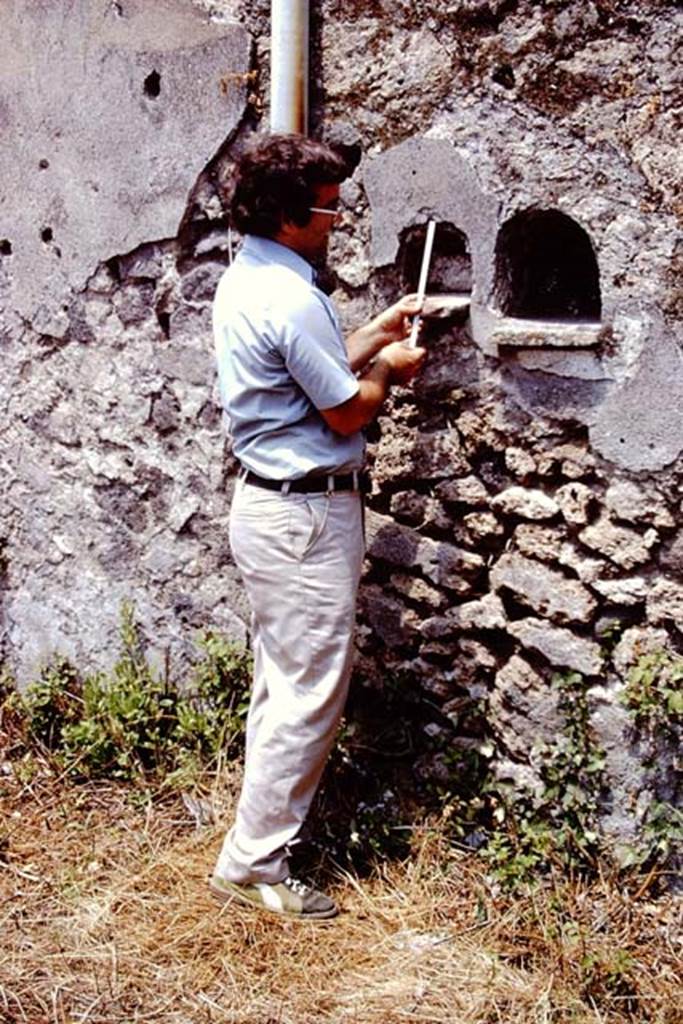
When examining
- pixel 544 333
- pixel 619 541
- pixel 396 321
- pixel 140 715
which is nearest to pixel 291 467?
pixel 396 321

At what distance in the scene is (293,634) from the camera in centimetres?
321

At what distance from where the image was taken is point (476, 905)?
330cm

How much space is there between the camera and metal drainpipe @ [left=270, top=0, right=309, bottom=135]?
11.5 ft

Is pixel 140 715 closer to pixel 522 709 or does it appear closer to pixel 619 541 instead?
pixel 522 709

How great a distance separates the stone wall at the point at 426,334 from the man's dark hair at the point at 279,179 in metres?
0.40

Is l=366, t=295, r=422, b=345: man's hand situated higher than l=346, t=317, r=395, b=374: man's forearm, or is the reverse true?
l=366, t=295, r=422, b=345: man's hand

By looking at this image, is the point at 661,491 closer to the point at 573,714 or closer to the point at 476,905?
the point at 573,714

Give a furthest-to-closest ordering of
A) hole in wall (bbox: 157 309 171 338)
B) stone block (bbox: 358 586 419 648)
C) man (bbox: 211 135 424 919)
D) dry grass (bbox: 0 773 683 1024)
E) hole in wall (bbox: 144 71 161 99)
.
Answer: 1. hole in wall (bbox: 157 309 171 338)
2. hole in wall (bbox: 144 71 161 99)
3. stone block (bbox: 358 586 419 648)
4. man (bbox: 211 135 424 919)
5. dry grass (bbox: 0 773 683 1024)

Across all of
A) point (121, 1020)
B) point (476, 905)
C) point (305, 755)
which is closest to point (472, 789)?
point (476, 905)

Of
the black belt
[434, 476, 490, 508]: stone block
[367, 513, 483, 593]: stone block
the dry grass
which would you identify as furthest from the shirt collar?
the dry grass

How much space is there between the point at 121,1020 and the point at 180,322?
2013mm

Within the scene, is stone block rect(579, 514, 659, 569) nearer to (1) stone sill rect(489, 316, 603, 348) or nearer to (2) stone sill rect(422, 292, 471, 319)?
(1) stone sill rect(489, 316, 603, 348)

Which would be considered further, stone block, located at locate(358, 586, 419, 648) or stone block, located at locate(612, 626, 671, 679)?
stone block, located at locate(358, 586, 419, 648)

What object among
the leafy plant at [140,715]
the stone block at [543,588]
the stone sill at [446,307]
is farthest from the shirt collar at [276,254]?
the leafy plant at [140,715]
